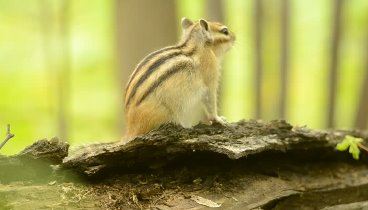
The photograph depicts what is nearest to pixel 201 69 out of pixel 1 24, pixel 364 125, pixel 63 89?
pixel 364 125

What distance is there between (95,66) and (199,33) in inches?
362

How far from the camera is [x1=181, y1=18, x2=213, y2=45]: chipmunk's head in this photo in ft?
12.7

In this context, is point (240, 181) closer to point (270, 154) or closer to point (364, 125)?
point (270, 154)

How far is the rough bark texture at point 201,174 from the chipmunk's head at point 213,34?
2.88 ft

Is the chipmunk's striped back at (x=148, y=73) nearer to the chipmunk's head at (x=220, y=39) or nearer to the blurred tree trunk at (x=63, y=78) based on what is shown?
the chipmunk's head at (x=220, y=39)

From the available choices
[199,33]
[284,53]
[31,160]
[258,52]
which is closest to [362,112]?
[284,53]

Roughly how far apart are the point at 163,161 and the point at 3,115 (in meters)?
9.14

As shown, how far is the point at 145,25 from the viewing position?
6.44m

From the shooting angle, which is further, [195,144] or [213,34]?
[213,34]

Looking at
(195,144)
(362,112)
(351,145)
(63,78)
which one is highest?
(195,144)

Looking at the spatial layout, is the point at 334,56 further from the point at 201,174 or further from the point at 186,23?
the point at 201,174

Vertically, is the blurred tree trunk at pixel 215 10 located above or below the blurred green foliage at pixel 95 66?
above

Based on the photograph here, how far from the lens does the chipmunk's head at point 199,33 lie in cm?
387

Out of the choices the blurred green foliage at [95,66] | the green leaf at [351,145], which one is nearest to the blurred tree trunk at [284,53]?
the blurred green foliage at [95,66]
